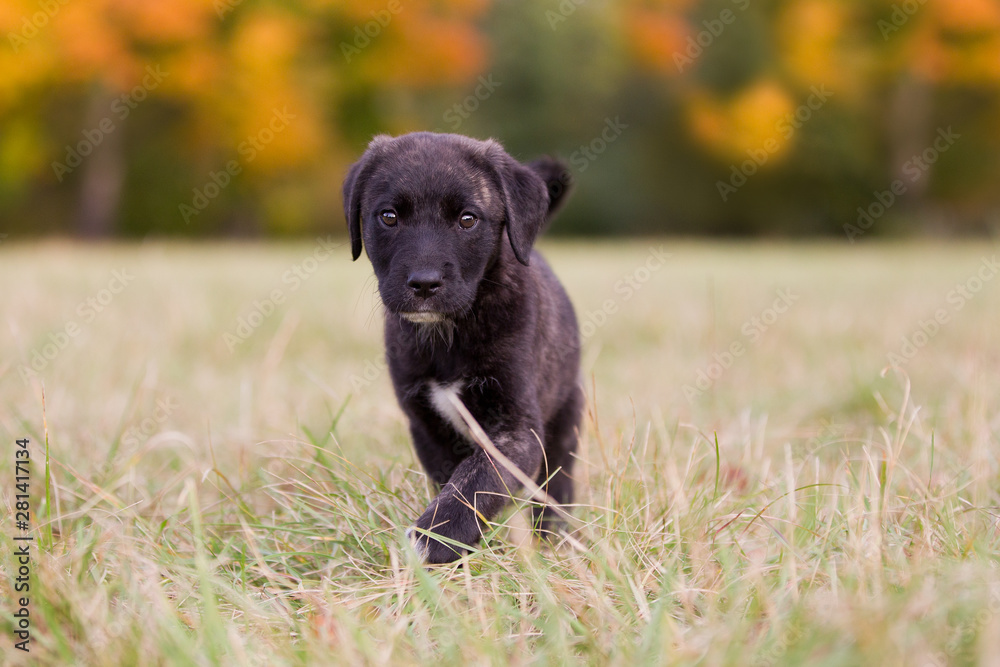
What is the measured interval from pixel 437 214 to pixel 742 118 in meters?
17.4

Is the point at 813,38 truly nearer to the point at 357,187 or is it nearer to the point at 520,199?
the point at 520,199

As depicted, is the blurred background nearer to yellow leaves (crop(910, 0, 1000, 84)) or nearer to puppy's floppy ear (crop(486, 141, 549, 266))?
yellow leaves (crop(910, 0, 1000, 84))

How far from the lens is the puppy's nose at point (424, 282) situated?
2594 millimetres

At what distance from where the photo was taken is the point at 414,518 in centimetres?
263

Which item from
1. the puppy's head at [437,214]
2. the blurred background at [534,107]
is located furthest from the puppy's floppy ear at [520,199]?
the blurred background at [534,107]

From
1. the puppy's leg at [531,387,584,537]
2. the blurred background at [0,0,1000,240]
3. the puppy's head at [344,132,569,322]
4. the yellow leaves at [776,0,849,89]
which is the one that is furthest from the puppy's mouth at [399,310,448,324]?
the yellow leaves at [776,0,849,89]

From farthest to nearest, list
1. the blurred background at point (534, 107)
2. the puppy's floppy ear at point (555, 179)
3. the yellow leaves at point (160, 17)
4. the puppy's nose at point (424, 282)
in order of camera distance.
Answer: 1. the blurred background at point (534, 107)
2. the yellow leaves at point (160, 17)
3. the puppy's floppy ear at point (555, 179)
4. the puppy's nose at point (424, 282)

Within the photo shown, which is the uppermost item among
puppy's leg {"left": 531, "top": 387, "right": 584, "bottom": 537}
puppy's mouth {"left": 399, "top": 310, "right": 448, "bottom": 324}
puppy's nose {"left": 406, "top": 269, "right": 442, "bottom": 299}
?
puppy's nose {"left": 406, "top": 269, "right": 442, "bottom": 299}

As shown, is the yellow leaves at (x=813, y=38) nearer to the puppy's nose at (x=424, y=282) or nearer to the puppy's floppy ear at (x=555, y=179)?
the puppy's floppy ear at (x=555, y=179)

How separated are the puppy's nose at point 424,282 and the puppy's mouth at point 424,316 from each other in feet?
0.21

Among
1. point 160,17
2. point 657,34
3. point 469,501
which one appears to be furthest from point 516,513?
point 657,34

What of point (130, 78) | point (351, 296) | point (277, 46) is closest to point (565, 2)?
point (277, 46)

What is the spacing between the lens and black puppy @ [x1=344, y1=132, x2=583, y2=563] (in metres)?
2.68

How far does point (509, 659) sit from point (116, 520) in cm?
146
